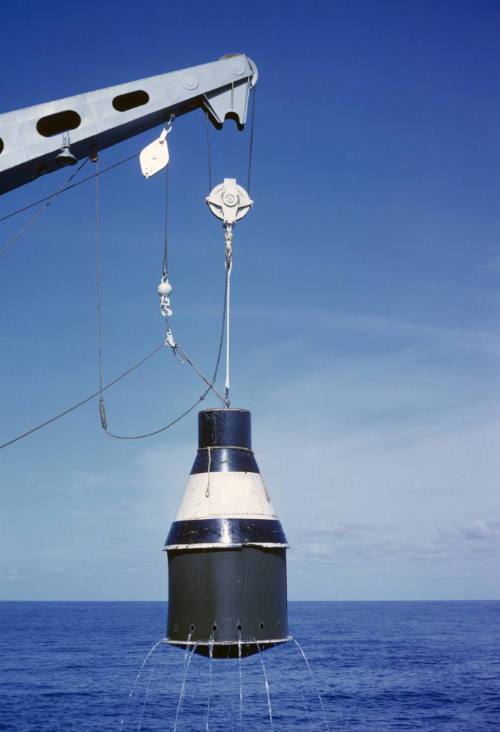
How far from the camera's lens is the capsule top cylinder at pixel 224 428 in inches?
448

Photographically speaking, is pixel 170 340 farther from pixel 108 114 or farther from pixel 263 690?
pixel 263 690

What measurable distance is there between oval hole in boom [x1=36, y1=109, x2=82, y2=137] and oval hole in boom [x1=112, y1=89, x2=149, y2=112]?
0.65m

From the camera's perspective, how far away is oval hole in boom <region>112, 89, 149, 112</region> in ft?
36.2

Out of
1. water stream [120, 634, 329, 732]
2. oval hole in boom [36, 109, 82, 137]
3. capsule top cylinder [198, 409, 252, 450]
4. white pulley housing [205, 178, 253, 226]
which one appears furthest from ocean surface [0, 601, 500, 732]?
oval hole in boom [36, 109, 82, 137]

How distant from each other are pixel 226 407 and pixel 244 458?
0.85 meters

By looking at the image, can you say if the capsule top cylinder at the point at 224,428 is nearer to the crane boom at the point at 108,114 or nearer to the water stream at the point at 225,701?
the crane boom at the point at 108,114

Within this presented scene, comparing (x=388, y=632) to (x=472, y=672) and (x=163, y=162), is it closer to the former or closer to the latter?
(x=472, y=672)

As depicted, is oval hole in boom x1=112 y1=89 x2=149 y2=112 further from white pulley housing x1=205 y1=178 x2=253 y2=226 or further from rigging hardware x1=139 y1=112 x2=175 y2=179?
white pulley housing x1=205 y1=178 x2=253 y2=226

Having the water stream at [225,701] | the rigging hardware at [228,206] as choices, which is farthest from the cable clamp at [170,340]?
the water stream at [225,701]

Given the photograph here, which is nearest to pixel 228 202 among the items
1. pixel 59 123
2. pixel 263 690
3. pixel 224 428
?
pixel 59 123

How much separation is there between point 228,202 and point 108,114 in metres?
2.22

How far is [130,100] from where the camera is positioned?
36.6 feet

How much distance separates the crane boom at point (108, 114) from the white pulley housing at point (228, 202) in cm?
120

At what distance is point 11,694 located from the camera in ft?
216
